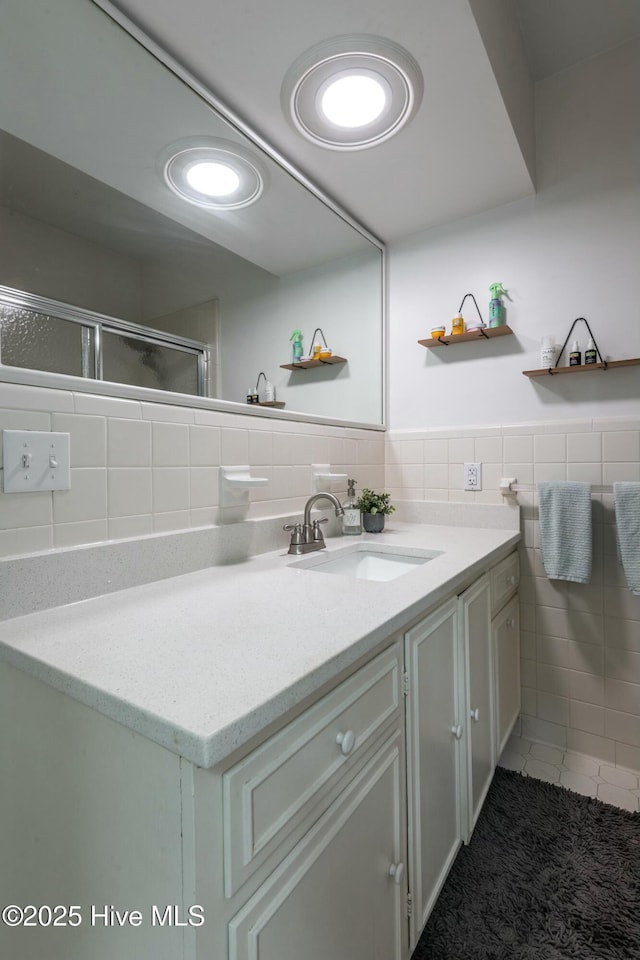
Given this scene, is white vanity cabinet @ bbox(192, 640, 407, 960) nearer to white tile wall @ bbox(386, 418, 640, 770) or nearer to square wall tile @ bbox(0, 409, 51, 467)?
square wall tile @ bbox(0, 409, 51, 467)

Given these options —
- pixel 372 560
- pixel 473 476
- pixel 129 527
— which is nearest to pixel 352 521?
pixel 372 560

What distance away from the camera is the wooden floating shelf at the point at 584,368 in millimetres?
1574

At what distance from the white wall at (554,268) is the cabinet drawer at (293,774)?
146 centimetres

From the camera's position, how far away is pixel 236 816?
1.62ft

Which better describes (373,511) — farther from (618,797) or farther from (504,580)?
(618,797)

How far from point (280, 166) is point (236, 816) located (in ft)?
6.31

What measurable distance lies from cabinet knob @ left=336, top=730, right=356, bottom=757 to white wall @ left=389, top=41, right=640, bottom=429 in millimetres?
1522

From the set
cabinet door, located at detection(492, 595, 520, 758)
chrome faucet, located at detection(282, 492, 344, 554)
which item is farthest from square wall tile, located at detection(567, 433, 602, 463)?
chrome faucet, located at detection(282, 492, 344, 554)

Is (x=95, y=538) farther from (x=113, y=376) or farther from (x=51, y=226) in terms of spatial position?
(x=51, y=226)

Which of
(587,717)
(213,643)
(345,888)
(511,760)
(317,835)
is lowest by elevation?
(511,760)

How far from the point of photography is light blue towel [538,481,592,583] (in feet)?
Answer: 5.28

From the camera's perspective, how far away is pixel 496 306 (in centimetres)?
180

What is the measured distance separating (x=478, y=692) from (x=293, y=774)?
2.99 ft

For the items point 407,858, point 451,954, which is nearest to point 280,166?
point 407,858
